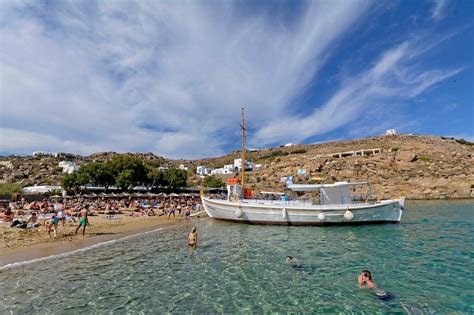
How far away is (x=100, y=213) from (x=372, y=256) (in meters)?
30.7

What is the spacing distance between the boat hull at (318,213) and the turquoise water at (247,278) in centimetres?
594

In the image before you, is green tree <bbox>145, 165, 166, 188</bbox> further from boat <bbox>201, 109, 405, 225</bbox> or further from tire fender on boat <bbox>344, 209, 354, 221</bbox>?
tire fender on boat <bbox>344, 209, 354, 221</bbox>

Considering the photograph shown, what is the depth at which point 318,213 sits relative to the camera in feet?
75.0

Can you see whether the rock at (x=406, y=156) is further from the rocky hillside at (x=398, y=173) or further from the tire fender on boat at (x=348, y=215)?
the tire fender on boat at (x=348, y=215)

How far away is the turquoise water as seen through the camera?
25.3ft

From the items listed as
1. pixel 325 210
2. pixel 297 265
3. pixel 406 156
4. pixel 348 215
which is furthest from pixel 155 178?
pixel 406 156

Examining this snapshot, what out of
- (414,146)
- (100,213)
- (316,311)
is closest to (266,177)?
(414,146)

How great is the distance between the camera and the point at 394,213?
78.0 ft

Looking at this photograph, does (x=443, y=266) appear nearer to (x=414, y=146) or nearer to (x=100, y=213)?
(x=100, y=213)

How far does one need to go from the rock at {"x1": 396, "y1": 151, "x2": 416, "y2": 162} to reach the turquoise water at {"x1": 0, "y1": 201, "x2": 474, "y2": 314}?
60.6m

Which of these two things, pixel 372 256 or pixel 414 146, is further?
pixel 414 146

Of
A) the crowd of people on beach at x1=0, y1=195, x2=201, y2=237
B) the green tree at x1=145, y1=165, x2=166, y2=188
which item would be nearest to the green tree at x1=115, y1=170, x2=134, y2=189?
the green tree at x1=145, y1=165, x2=166, y2=188

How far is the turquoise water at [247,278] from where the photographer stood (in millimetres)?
7719

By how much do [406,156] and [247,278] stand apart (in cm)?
7528
